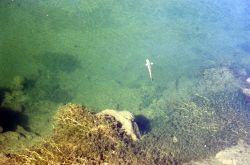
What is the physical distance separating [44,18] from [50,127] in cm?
252

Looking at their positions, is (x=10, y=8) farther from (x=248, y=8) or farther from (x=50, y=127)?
(x=248, y=8)

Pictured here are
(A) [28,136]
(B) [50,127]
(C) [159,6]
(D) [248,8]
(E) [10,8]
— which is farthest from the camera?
(D) [248,8]

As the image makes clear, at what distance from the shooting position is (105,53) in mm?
6727

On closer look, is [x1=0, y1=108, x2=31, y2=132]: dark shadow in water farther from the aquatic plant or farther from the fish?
the fish

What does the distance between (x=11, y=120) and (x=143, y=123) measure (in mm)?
2230

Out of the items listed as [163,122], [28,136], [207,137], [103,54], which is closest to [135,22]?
[103,54]

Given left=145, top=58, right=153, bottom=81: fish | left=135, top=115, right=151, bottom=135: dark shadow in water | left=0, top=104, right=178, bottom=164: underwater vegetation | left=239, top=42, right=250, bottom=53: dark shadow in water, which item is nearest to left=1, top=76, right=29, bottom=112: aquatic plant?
left=0, top=104, right=178, bottom=164: underwater vegetation

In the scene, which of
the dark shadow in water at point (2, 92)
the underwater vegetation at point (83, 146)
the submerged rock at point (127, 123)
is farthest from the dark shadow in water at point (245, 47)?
the dark shadow in water at point (2, 92)

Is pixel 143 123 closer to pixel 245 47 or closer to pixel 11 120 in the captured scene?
pixel 11 120

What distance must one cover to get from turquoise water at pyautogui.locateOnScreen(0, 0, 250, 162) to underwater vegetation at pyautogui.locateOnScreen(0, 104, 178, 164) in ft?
2.70

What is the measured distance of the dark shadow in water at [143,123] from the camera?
5782 mm

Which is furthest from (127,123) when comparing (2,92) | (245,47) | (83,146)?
(245,47)

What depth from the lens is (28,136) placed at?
16.0 ft

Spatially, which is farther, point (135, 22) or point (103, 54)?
point (135, 22)
